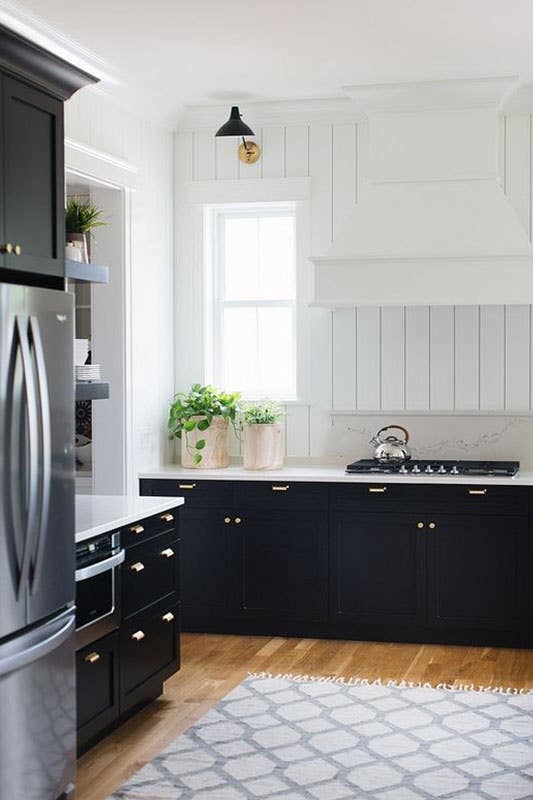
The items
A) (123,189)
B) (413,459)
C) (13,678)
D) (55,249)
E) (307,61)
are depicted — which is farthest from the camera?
(413,459)

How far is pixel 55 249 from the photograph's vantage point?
11.9 feet

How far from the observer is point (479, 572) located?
5.61 m

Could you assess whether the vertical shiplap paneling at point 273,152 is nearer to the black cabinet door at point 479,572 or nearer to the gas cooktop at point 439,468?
the gas cooktop at point 439,468

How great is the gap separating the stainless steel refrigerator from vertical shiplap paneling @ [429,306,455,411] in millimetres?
2966

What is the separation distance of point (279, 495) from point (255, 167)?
1850 mm

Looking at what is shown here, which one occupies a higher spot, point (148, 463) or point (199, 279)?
point (199, 279)

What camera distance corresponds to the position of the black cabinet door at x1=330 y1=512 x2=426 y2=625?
5.69m

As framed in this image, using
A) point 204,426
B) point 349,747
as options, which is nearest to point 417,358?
point 204,426

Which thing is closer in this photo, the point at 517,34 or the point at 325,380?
the point at 517,34

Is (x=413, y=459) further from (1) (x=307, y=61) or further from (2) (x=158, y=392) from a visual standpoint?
(1) (x=307, y=61)

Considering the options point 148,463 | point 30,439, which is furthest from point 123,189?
point 30,439

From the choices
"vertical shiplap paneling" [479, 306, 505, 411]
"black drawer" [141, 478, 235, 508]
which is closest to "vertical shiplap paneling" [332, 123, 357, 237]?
"vertical shiplap paneling" [479, 306, 505, 411]

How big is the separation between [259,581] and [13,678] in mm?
2744

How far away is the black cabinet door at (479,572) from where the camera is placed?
18.2 ft
